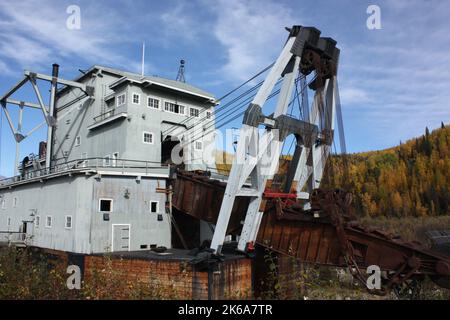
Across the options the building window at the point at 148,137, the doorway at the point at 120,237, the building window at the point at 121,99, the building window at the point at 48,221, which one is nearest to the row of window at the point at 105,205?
the doorway at the point at 120,237

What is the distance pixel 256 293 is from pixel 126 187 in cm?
1016

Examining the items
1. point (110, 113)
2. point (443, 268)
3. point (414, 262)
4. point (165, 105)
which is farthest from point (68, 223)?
point (443, 268)

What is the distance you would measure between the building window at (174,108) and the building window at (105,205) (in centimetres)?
1045

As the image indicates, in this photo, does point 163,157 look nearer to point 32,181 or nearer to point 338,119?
point 32,181

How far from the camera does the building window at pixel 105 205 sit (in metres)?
20.9

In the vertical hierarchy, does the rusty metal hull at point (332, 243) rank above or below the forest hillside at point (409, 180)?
below

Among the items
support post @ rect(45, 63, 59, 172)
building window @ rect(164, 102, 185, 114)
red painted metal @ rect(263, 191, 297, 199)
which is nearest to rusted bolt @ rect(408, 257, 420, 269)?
red painted metal @ rect(263, 191, 297, 199)

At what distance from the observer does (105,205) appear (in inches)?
834

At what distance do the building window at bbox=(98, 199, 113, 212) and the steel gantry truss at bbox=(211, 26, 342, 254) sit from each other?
315 inches

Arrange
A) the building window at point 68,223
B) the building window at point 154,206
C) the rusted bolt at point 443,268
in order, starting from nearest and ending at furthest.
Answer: the rusted bolt at point 443,268, the building window at point 68,223, the building window at point 154,206

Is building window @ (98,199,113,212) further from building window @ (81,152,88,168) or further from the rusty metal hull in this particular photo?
the rusty metal hull

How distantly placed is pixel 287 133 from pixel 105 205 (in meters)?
11.8

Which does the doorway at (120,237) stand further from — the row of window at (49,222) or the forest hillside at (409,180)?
the forest hillside at (409,180)
